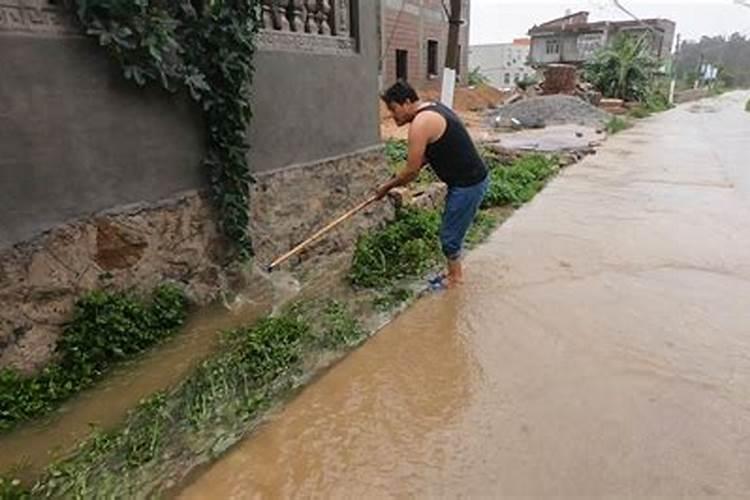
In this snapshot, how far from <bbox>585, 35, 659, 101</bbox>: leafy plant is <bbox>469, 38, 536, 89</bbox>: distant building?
802 inches

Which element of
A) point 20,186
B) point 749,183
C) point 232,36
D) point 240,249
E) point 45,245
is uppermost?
point 232,36

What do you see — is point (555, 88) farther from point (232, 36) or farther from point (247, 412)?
point (247, 412)

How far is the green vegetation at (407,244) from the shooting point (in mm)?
4586

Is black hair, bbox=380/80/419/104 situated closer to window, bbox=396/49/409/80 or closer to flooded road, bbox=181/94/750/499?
flooded road, bbox=181/94/750/499

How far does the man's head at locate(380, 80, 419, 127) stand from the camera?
3.93m

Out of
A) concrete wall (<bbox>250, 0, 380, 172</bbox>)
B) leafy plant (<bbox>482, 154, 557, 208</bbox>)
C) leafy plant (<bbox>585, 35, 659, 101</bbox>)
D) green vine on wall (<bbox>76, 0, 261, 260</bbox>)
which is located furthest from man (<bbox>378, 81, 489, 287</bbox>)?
leafy plant (<bbox>585, 35, 659, 101</bbox>)

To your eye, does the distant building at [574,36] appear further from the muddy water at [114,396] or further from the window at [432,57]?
the muddy water at [114,396]

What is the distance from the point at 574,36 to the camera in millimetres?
39938

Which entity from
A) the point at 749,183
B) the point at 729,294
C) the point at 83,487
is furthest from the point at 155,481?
the point at 749,183

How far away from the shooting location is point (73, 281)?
126 inches

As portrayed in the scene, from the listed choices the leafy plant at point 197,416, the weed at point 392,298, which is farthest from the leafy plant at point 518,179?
the leafy plant at point 197,416

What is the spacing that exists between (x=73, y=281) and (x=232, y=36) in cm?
186

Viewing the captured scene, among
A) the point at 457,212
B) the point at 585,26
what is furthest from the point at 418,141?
the point at 585,26

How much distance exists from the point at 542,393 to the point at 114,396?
231 cm
